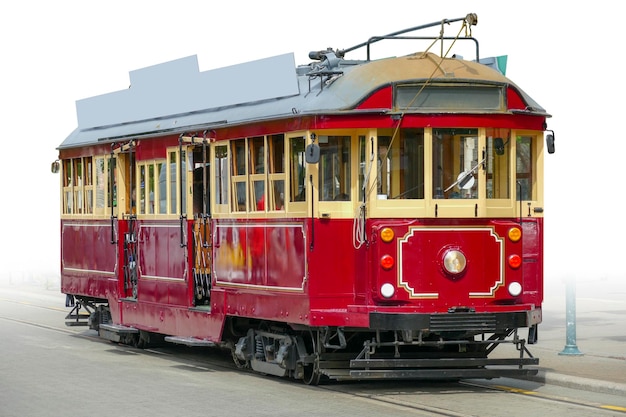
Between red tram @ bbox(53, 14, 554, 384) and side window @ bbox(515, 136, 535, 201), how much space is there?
0.02 meters

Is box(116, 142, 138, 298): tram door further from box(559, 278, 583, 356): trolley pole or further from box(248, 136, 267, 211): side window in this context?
box(559, 278, 583, 356): trolley pole

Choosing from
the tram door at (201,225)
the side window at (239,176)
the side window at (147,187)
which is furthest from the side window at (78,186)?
the side window at (239,176)

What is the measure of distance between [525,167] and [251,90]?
3494mm

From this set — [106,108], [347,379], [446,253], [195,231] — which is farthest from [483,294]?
[106,108]

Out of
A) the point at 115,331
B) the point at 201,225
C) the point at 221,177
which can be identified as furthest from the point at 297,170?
the point at 115,331

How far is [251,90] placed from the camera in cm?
1645

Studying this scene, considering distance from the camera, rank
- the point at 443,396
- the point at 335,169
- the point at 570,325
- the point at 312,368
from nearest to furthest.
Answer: the point at 443,396, the point at 335,169, the point at 312,368, the point at 570,325

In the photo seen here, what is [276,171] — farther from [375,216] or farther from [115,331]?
[115,331]

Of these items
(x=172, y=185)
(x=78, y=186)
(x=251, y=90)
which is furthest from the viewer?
(x=78, y=186)

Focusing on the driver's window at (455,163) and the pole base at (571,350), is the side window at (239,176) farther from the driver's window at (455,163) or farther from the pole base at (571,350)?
the pole base at (571,350)

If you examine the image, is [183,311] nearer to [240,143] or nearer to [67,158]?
[240,143]

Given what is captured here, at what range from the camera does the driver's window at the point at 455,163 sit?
577 inches

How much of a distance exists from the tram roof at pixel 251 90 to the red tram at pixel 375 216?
35 millimetres

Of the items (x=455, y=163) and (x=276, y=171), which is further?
(x=276, y=171)
